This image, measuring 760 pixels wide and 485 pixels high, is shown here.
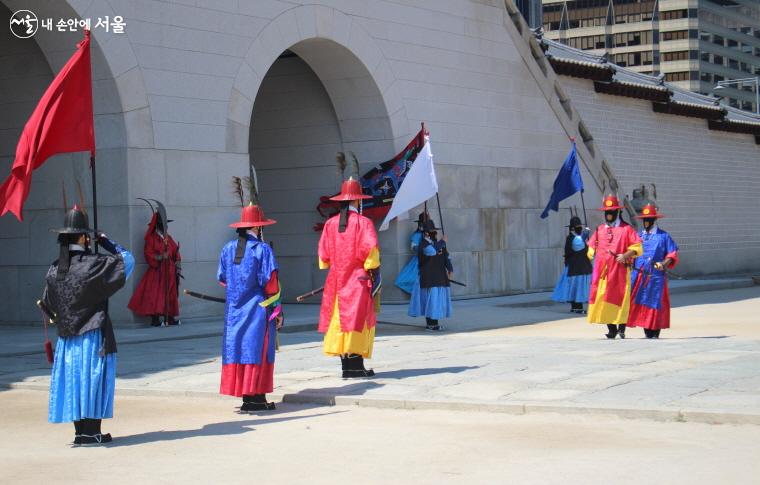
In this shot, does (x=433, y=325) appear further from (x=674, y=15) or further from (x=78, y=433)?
(x=674, y=15)

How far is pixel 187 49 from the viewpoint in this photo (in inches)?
717

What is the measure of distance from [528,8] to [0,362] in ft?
126

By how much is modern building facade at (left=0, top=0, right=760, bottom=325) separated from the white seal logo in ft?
0.46

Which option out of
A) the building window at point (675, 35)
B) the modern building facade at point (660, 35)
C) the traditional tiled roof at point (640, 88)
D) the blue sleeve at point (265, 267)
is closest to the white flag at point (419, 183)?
the blue sleeve at point (265, 267)

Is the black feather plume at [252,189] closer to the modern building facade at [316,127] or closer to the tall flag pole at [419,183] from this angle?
the modern building facade at [316,127]

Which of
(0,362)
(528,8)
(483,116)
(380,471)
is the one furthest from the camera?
(528,8)

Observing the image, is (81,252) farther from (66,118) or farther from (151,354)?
(151,354)

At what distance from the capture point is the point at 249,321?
9875 millimetres

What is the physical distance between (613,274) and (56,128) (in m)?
7.74

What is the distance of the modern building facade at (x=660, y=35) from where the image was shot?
92.9 meters

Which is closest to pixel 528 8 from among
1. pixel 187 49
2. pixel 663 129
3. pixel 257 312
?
pixel 663 129

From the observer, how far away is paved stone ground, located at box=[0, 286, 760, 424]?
930cm

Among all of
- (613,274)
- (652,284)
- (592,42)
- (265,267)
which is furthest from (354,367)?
(592,42)

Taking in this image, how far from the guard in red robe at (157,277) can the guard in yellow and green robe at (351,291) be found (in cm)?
627
